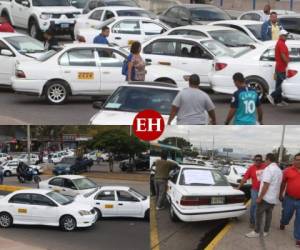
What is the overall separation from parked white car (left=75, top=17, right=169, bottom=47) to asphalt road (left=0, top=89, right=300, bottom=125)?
586 centimetres

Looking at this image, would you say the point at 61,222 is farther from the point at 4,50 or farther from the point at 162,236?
the point at 4,50

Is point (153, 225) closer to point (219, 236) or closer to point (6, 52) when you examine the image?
point (219, 236)

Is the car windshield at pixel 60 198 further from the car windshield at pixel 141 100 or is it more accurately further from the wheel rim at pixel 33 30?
the wheel rim at pixel 33 30

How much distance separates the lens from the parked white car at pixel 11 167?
6715 millimetres

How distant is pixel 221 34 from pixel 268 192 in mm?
14929

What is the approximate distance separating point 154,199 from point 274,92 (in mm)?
9803

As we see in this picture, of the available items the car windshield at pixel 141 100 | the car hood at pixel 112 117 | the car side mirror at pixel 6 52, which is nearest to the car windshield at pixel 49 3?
the car side mirror at pixel 6 52

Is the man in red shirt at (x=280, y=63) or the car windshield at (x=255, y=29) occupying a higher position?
the car windshield at (x=255, y=29)

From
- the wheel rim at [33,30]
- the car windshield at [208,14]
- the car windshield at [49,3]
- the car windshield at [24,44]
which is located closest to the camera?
the car windshield at [24,44]

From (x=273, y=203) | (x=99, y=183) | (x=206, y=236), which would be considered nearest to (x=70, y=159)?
(x=99, y=183)

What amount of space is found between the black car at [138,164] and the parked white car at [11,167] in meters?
0.73

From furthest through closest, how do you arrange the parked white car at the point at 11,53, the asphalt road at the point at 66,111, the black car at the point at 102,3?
the black car at the point at 102,3
the parked white car at the point at 11,53
the asphalt road at the point at 66,111

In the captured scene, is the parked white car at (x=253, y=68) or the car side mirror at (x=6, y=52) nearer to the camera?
the parked white car at (x=253, y=68)

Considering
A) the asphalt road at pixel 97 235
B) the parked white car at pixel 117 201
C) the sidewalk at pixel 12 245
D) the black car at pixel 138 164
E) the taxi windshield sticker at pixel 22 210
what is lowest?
the sidewalk at pixel 12 245
